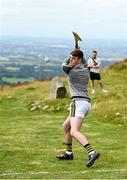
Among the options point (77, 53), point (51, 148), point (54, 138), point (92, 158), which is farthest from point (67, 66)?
point (54, 138)

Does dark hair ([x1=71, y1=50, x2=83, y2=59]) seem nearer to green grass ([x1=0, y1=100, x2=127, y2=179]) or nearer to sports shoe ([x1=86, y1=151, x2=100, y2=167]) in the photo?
sports shoe ([x1=86, y1=151, x2=100, y2=167])

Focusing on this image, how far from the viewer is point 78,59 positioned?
11836mm

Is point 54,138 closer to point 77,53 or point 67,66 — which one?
point 67,66

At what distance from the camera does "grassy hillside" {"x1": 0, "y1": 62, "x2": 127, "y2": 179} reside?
11016mm

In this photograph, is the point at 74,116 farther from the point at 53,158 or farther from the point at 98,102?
the point at 98,102

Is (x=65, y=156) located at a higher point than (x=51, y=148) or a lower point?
higher

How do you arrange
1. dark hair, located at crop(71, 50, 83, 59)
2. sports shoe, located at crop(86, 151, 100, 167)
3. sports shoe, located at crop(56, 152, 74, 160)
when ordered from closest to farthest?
sports shoe, located at crop(86, 151, 100, 167) → dark hair, located at crop(71, 50, 83, 59) → sports shoe, located at crop(56, 152, 74, 160)

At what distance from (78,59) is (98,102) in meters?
11.3

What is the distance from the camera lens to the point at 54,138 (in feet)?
53.2

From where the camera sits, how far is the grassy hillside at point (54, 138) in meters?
11.0

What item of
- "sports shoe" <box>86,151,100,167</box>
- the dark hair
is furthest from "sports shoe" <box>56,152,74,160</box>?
the dark hair

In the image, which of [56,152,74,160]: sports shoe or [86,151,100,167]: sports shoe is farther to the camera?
[56,152,74,160]: sports shoe

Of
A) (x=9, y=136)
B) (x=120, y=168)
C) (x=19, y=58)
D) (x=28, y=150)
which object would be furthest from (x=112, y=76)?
(x=19, y=58)

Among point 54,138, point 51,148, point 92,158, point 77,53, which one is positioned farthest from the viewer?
point 54,138
